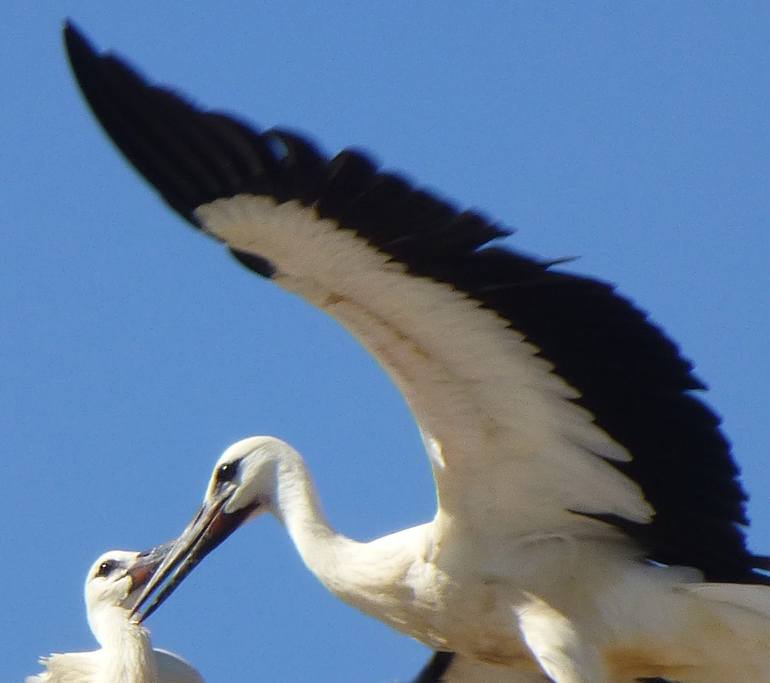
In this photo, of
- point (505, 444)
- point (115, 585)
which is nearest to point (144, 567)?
point (115, 585)

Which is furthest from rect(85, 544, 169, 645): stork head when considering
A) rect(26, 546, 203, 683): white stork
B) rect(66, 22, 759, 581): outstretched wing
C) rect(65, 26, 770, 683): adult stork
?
rect(66, 22, 759, 581): outstretched wing

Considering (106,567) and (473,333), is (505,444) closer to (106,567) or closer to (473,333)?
(473,333)

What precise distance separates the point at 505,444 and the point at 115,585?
5.38 meters

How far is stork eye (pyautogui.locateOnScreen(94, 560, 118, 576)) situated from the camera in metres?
18.7

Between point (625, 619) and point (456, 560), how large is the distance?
2.75ft

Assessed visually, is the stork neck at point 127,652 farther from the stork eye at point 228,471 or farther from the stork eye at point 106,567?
the stork eye at point 228,471

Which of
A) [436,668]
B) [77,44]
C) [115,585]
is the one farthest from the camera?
[115,585]

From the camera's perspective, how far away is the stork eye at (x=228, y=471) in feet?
48.8

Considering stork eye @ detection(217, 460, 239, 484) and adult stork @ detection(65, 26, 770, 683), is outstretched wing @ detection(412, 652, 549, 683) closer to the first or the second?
adult stork @ detection(65, 26, 770, 683)

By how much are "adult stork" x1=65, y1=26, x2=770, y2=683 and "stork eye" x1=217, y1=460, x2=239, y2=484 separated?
0.12 m

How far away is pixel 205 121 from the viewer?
40.2ft

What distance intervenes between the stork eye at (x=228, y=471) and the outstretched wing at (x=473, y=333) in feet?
4.63

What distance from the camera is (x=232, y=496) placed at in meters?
14.9

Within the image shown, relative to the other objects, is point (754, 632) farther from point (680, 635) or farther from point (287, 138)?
point (287, 138)
